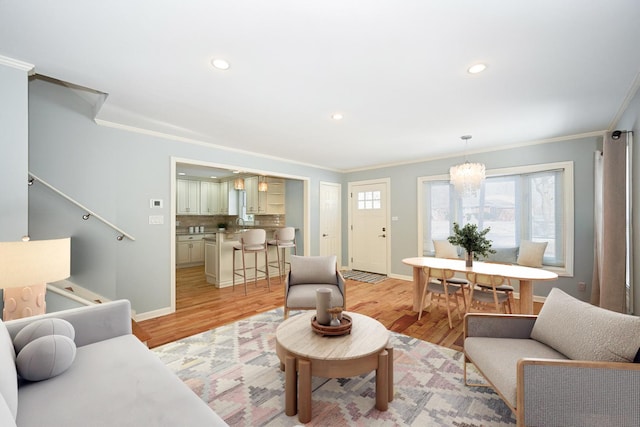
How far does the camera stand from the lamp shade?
64.6 inches

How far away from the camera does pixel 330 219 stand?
6.49m

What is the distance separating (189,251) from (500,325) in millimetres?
6859

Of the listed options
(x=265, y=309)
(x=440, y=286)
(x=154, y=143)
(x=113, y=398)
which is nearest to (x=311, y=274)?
(x=265, y=309)

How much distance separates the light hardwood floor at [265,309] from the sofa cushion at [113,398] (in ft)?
3.60

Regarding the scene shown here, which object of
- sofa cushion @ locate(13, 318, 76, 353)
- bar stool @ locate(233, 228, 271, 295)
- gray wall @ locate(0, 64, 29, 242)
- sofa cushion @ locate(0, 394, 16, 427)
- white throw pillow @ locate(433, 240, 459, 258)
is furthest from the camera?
bar stool @ locate(233, 228, 271, 295)

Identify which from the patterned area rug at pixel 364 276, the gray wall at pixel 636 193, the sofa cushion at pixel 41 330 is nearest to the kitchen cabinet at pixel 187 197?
the patterned area rug at pixel 364 276

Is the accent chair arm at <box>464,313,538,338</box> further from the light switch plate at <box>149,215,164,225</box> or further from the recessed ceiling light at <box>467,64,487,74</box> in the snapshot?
the light switch plate at <box>149,215,164,225</box>

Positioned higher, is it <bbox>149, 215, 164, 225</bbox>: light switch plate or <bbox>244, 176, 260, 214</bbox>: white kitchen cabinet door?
<bbox>244, 176, 260, 214</bbox>: white kitchen cabinet door

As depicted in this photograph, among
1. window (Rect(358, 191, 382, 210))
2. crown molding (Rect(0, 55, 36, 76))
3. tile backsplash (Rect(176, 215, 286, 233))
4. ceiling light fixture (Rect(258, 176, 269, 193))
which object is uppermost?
crown molding (Rect(0, 55, 36, 76))

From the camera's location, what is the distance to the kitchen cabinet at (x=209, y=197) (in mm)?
7691

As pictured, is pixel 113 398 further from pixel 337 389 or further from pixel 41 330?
pixel 337 389

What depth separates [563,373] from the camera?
54.7 inches

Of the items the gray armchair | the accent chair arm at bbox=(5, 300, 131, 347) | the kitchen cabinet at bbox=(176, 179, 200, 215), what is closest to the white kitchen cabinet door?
the kitchen cabinet at bbox=(176, 179, 200, 215)

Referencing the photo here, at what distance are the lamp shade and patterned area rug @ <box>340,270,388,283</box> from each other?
15.3 ft
